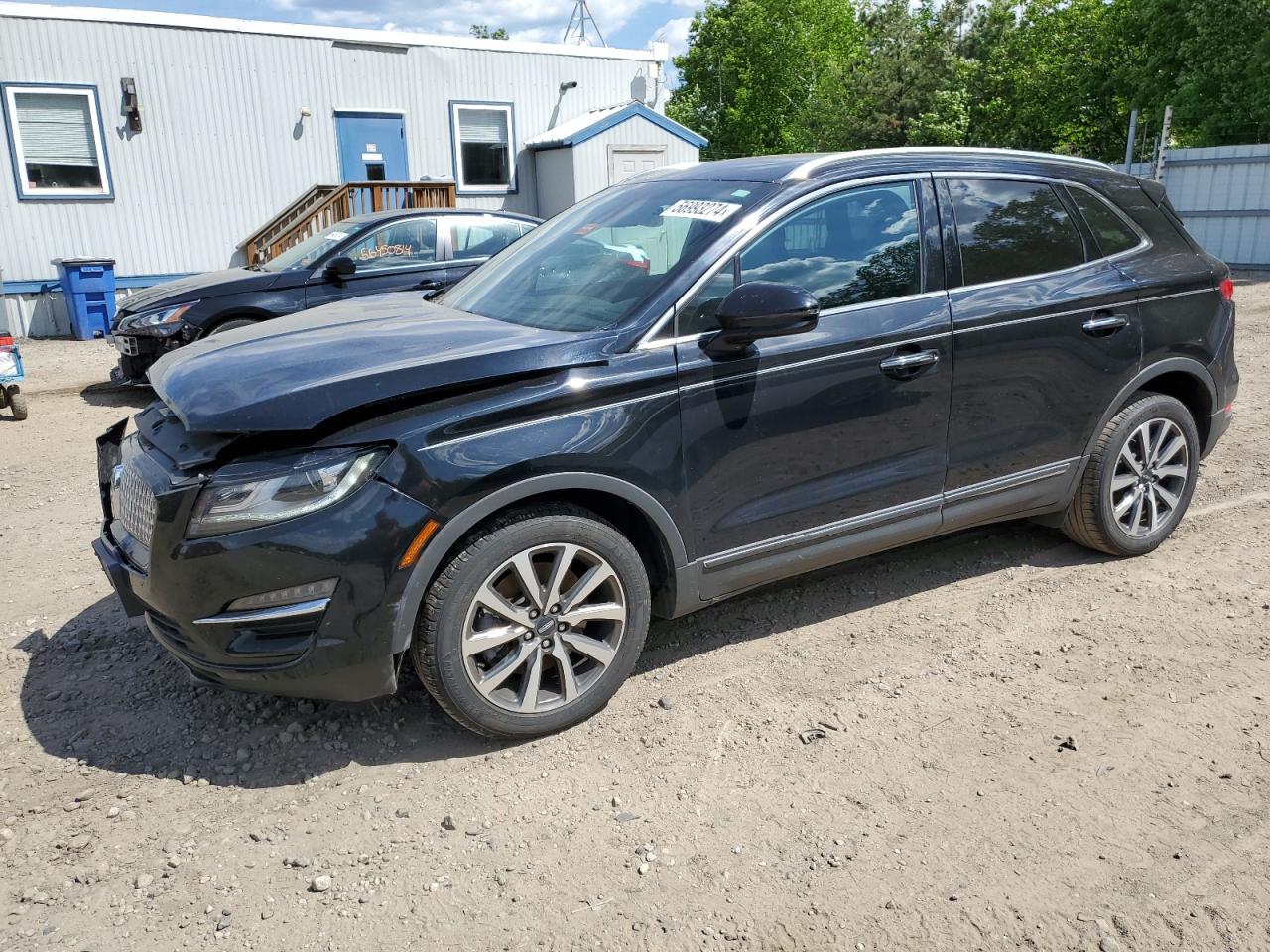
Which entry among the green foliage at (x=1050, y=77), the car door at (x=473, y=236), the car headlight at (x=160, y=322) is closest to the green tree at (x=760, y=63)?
the green foliage at (x=1050, y=77)

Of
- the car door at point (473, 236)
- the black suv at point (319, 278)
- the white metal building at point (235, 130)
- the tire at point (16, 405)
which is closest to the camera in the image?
the tire at point (16, 405)

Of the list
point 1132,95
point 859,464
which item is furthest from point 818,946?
point 1132,95

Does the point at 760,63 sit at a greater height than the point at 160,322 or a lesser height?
greater

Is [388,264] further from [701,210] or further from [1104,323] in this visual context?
[1104,323]

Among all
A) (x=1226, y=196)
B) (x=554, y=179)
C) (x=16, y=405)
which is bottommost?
(x=16, y=405)

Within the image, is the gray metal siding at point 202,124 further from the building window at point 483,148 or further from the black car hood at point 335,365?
the black car hood at point 335,365

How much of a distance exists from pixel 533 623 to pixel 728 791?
810mm

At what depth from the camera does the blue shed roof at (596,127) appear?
1658 cm

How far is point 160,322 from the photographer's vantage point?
8.63 metres

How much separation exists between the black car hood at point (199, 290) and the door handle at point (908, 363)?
6.80 meters

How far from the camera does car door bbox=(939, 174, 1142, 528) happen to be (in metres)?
4.09

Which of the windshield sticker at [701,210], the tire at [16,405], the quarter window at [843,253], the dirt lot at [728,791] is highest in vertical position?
the windshield sticker at [701,210]

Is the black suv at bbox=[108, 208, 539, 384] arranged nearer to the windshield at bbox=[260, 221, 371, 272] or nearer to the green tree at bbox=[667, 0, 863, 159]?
the windshield at bbox=[260, 221, 371, 272]

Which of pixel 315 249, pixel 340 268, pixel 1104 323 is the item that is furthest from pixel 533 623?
pixel 315 249
